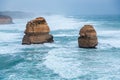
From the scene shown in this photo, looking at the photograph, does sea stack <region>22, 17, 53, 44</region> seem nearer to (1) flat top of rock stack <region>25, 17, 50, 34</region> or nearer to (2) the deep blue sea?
(1) flat top of rock stack <region>25, 17, 50, 34</region>

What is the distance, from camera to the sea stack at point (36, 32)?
49.1 meters

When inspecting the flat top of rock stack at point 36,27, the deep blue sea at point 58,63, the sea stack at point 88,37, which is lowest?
the deep blue sea at point 58,63

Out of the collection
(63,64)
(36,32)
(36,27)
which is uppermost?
(36,27)

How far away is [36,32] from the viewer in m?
49.1

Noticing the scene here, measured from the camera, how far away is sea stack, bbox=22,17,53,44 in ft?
161

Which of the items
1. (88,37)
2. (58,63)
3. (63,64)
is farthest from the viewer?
(88,37)

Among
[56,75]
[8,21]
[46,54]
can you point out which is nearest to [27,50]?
[46,54]

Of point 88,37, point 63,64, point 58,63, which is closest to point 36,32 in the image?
point 88,37

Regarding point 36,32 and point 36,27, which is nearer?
point 36,32

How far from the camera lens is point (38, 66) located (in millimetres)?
35500

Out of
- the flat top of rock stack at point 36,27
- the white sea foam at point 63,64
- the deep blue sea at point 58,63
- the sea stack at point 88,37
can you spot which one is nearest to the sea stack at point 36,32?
the flat top of rock stack at point 36,27

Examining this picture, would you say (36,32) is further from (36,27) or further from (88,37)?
(88,37)

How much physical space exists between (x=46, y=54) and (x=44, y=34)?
23.8 ft

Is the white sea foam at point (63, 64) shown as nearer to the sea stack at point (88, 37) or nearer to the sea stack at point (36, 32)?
the sea stack at point (88, 37)
